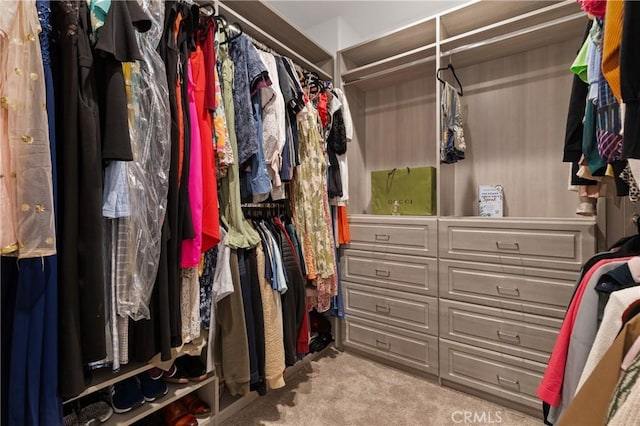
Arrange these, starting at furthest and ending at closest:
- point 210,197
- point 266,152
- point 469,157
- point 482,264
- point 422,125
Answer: point 422,125 → point 469,157 → point 482,264 → point 266,152 → point 210,197

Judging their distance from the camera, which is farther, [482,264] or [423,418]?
[482,264]

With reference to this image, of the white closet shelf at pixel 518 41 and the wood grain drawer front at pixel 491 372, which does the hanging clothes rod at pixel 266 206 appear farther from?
the white closet shelf at pixel 518 41

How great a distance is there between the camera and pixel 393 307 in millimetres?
2076

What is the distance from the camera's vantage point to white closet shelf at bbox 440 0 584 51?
1.64m

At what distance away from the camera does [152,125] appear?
1.08 m

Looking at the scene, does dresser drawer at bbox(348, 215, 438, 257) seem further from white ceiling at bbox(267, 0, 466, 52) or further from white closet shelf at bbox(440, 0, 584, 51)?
white ceiling at bbox(267, 0, 466, 52)

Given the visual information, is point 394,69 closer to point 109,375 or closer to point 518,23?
point 518,23

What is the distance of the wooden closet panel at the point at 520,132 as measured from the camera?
194cm

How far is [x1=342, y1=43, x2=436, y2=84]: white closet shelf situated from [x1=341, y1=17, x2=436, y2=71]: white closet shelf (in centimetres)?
6

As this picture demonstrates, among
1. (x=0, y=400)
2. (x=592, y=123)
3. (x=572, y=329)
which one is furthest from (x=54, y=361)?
(x=592, y=123)

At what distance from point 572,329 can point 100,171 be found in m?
1.57

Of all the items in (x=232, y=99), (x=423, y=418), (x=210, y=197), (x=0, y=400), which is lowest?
(x=423, y=418)

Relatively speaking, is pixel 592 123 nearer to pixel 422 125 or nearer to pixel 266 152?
pixel 266 152

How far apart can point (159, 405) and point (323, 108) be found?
6.05ft
